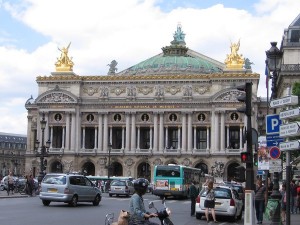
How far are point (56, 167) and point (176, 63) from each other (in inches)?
1163

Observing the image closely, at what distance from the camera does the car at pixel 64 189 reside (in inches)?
1446

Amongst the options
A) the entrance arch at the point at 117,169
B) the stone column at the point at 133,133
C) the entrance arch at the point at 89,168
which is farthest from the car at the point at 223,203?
the entrance arch at the point at 89,168

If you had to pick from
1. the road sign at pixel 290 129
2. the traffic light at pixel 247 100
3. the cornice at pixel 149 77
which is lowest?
the road sign at pixel 290 129

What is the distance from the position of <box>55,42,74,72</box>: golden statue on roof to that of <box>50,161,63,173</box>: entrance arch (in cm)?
1624

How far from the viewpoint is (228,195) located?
31219 millimetres

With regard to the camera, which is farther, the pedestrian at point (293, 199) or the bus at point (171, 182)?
the bus at point (171, 182)

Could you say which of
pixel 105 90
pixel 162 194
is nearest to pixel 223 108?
pixel 105 90

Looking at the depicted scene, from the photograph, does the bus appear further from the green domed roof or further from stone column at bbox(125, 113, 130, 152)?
the green domed roof

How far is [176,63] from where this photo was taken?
124 metres

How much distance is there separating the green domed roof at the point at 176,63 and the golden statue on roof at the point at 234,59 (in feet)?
35.8

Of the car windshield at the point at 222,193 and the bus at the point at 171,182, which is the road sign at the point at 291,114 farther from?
the bus at the point at 171,182

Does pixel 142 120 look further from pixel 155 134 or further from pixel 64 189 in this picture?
pixel 64 189

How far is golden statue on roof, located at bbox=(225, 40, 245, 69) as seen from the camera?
110825 millimetres

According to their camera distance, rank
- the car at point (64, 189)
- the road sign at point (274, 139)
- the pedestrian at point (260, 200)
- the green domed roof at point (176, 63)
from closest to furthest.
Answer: the road sign at point (274, 139)
the pedestrian at point (260, 200)
the car at point (64, 189)
the green domed roof at point (176, 63)
